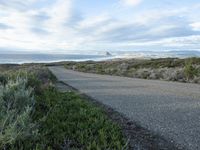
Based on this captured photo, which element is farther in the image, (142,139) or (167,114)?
(167,114)

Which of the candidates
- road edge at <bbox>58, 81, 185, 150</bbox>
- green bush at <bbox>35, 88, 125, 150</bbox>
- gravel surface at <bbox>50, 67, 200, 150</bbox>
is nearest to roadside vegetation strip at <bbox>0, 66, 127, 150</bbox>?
green bush at <bbox>35, 88, 125, 150</bbox>

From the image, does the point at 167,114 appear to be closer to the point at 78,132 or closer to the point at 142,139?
the point at 142,139

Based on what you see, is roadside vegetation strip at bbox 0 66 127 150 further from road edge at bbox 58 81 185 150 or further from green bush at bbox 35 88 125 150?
road edge at bbox 58 81 185 150

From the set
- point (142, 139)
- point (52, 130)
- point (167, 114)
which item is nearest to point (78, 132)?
point (52, 130)

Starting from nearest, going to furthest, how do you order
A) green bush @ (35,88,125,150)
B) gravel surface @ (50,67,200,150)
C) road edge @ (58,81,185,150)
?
green bush @ (35,88,125,150)
road edge @ (58,81,185,150)
gravel surface @ (50,67,200,150)

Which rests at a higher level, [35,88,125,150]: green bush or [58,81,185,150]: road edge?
[35,88,125,150]: green bush

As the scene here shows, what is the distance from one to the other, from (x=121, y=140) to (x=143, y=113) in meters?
3.91

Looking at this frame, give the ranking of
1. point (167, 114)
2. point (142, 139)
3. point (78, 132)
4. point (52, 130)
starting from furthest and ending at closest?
1. point (167, 114)
2. point (142, 139)
3. point (52, 130)
4. point (78, 132)

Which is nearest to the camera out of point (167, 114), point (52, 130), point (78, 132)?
point (78, 132)

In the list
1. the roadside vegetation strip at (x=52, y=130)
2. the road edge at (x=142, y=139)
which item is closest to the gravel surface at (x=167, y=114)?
the road edge at (x=142, y=139)

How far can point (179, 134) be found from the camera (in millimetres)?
7492

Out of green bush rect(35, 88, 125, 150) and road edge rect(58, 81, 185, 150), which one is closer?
green bush rect(35, 88, 125, 150)

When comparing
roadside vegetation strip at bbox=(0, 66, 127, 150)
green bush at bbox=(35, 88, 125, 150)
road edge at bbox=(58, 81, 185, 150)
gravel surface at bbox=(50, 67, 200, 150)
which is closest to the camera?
roadside vegetation strip at bbox=(0, 66, 127, 150)

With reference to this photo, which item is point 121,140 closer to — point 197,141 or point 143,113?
point 197,141
